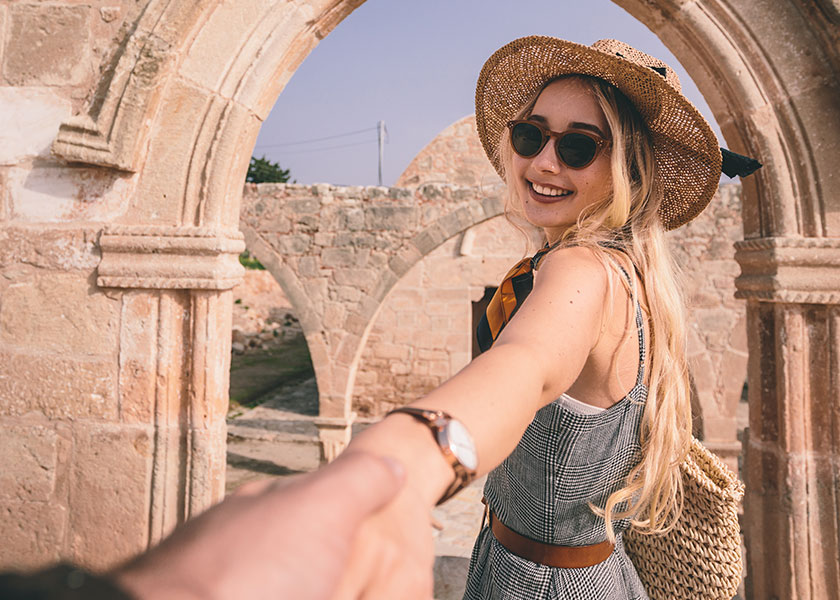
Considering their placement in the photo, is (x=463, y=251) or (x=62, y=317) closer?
(x=62, y=317)

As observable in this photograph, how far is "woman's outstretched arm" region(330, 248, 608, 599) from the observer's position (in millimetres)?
458

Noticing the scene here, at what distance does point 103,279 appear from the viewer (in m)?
1.79

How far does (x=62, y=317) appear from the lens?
182cm

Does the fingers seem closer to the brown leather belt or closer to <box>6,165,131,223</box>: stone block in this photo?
the brown leather belt

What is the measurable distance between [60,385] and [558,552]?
1.76m

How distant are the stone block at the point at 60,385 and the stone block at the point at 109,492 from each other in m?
0.08

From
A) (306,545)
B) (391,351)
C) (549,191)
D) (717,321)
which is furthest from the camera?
(391,351)

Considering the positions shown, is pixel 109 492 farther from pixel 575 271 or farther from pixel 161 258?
pixel 575 271

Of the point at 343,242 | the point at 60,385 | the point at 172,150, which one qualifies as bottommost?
the point at 60,385

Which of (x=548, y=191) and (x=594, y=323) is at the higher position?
(x=548, y=191)

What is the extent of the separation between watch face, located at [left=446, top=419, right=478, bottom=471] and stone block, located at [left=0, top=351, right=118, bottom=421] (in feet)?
5.54

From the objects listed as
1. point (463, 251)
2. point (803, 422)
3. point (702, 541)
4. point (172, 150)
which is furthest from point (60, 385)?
point (463, 251)

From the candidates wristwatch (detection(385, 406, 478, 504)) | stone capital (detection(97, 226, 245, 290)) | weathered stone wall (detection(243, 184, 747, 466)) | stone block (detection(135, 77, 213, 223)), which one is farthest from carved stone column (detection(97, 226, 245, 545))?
weathered stone wall (detection(243, 184, 747, 466))

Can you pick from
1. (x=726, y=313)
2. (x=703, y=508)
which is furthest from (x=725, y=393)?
(x=703, y=508)
